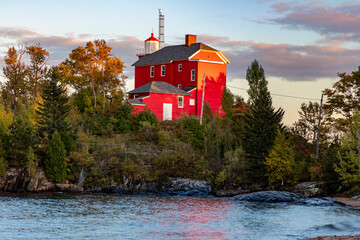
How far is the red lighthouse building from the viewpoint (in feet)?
193

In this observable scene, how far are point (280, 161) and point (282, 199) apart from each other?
15.9 feet

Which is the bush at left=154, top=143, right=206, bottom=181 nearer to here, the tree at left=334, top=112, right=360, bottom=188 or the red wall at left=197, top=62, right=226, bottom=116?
the tree at left=334, top=112, right=360, bottom=188

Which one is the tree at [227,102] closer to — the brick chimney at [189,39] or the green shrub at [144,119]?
the green shrub at [144,119]

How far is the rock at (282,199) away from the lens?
114ft

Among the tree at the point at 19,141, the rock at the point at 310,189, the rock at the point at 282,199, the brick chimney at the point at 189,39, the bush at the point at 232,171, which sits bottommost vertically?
the rock at the point at 282,199

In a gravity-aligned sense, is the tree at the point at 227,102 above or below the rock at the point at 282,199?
above

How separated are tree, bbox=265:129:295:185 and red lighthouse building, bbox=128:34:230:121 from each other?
2028cm

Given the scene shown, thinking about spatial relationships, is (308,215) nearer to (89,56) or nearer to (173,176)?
(173,176)

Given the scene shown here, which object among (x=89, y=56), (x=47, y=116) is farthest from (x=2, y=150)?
(x=89, y=56)

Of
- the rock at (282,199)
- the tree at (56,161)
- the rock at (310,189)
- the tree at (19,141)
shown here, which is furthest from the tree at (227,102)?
the tree at (19,141)

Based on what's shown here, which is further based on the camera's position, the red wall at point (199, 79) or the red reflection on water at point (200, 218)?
the red wall at point (199, 79)

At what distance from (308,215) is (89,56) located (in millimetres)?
40477

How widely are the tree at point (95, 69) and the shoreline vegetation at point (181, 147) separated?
205 inches

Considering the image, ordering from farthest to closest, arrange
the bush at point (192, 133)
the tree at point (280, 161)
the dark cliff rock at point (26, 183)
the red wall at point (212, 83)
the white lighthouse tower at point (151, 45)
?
the white lighthouse tower at point (151, 45)
the red wall at point (212, 83)
the bush at point (192, 133)
the tree at point (280, 161)
the dark cliff rock at point (26, 183)
